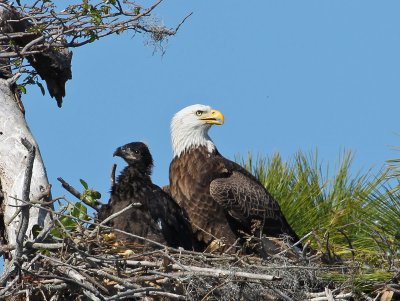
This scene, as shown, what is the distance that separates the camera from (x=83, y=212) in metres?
8.52

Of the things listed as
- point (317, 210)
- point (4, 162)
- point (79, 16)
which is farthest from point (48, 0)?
point (317, 210)

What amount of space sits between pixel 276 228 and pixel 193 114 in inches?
53.4

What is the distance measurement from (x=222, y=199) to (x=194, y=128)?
102 cm

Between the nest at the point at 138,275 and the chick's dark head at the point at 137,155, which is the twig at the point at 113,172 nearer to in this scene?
the chick's dark head at the point at 137,155

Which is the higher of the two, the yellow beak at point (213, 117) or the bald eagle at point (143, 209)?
the yellow beak at point (213, 117)

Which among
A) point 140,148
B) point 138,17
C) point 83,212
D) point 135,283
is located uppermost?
point 138,17

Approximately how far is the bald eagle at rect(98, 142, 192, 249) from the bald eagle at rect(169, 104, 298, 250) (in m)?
0.40

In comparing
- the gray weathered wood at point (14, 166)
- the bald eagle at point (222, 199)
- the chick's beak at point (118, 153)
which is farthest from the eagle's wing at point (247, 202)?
the gray weathered wood at point (14, 166)

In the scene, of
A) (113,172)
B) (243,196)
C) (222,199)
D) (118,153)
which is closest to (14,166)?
(113,172)

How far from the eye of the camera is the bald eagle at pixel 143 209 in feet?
30.4

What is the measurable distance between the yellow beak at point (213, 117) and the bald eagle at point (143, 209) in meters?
1.24

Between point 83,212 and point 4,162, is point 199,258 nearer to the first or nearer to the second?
point 83,212

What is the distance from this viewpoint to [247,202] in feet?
33.5

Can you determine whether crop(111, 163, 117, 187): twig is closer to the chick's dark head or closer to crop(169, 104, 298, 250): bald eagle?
the chick's dark head
